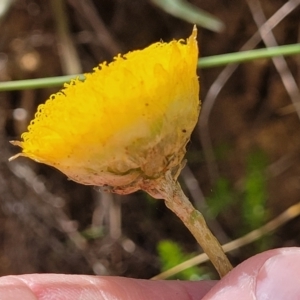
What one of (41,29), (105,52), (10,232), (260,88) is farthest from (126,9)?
(10,232)

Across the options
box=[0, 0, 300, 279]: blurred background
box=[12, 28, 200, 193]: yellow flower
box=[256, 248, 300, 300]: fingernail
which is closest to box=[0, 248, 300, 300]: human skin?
box=[256, 248, 300, 300]: fingernail

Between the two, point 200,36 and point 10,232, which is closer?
point 200,36

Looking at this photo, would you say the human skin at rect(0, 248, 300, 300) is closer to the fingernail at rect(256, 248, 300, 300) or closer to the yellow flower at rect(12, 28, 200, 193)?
the fingernail at rect(256, 248, 300, 300)

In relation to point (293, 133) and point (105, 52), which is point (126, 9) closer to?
point (105, 52)

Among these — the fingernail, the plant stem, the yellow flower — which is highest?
the yellow flower

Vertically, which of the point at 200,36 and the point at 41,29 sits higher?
the point at 41,29

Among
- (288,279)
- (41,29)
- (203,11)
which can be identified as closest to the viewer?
(288,279)

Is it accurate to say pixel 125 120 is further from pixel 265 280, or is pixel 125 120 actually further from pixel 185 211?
pixel 265 280
